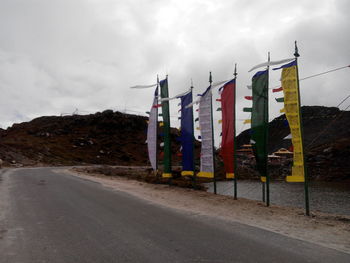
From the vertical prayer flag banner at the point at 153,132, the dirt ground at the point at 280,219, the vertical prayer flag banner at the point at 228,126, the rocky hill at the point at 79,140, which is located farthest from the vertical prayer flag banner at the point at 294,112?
the rocky hill at the point at 79,140

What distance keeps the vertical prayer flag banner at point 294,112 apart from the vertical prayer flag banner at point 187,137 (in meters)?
6.62

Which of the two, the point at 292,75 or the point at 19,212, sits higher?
the point at 292,75

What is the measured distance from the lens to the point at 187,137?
1734 cm

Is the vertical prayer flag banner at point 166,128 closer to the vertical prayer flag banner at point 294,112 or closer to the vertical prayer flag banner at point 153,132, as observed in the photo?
the vertical prayer flag banner at point 153,132

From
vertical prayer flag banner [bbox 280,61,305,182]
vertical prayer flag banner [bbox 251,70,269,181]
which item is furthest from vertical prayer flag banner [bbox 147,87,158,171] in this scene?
vertical prayer flag banner [bbox 280,61,305,182]

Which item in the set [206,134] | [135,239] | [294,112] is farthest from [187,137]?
[135,239]

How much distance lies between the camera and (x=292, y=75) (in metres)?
11.5

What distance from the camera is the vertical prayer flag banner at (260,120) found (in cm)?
1295

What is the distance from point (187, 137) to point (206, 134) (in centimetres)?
141

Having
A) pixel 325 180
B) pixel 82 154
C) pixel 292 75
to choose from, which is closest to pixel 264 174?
pixel 292 75

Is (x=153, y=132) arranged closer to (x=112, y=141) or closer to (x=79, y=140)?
(x=79, y=140)

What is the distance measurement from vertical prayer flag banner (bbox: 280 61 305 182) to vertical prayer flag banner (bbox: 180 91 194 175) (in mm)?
6617

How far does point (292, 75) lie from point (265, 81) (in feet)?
5.75

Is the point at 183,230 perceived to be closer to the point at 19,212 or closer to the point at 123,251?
the point at 123,251
